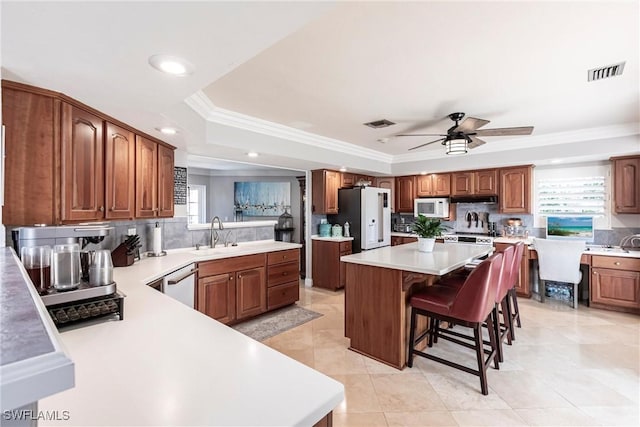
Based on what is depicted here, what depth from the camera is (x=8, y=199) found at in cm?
155

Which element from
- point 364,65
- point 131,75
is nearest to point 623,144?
point 364,65

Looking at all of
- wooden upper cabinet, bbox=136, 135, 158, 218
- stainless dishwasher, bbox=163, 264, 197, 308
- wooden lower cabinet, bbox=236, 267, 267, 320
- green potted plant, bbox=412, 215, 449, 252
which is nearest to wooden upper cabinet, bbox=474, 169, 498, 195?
green potted plant, bbox=412, 215, 449, 252

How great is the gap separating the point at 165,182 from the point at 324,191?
2.66 metres

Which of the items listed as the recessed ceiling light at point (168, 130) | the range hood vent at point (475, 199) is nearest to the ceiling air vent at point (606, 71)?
the range hood vent at point (475, 199)

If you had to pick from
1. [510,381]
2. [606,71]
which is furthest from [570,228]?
[510,381]

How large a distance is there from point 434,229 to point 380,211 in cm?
247

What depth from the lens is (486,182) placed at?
505 centimetres

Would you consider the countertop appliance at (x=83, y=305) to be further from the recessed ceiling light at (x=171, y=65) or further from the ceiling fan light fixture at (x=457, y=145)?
the ceiling fan light fixture at (x=457, y=145)

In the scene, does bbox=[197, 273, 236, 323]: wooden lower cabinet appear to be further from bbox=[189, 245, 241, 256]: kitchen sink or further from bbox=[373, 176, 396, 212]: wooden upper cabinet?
bbox=[373, 176, 396, 212]: wooden upper cabinet

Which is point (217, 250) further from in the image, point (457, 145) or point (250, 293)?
point (457, 145)

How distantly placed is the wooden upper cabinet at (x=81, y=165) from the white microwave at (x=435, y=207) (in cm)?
514

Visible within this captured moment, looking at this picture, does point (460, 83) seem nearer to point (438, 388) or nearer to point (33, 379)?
point (438, 388)

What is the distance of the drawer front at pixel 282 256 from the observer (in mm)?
3734

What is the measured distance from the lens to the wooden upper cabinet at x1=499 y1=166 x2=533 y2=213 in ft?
15.3
